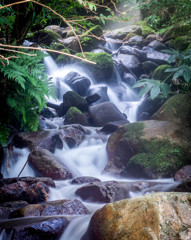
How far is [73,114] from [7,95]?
16.3 ft

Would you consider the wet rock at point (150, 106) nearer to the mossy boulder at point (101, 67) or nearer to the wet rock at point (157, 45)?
the mossy boulder at point (101, 67)

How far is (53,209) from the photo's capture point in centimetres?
280

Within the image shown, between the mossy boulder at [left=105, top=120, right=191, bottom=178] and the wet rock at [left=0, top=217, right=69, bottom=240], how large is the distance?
2607 millimetres

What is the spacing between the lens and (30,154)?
15.8ft

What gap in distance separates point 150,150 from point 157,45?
11.3 metres

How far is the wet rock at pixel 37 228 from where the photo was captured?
226 cm

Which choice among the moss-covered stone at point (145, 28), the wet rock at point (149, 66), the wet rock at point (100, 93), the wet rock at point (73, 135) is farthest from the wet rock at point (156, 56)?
the wet rock at point (73, 135)

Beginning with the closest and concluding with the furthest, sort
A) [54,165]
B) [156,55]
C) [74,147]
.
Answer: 1. [54,165]
2. [74,147]
3. [156,55]

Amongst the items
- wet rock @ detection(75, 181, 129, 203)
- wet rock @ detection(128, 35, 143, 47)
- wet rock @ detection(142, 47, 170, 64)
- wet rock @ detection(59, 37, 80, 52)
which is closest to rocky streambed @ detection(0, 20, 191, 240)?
wet rock @ detection(75, 181, 129, 203)

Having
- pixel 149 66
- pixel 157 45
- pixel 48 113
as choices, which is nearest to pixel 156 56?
pixel 149 66

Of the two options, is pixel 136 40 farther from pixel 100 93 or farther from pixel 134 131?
pixel 134 131

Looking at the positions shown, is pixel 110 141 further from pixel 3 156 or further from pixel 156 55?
pixel 156 55

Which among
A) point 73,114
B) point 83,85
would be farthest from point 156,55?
point 73,114

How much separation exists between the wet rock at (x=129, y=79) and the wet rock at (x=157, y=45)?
9.61 feet
